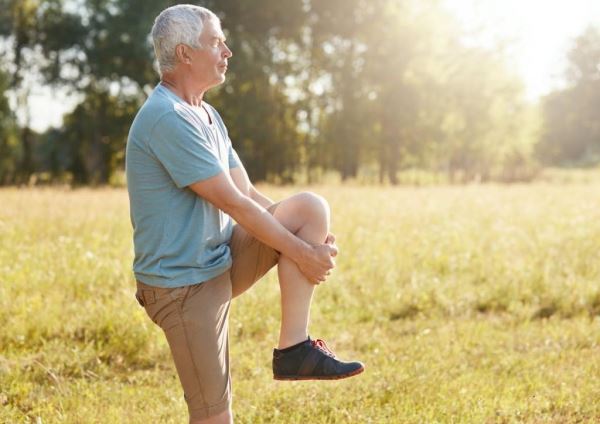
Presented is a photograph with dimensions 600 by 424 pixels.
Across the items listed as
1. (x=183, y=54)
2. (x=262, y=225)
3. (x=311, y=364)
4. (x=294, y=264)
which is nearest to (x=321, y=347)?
(x=311, y=364)

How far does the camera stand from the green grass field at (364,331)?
4828 mm

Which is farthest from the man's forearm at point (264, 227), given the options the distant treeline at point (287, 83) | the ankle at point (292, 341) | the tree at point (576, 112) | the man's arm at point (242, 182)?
the tree at point (576, 112)

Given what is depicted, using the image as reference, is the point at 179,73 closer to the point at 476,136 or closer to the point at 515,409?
the point at 515,409

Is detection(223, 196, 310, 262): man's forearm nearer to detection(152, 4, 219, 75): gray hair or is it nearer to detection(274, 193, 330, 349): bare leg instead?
detection(274, 193, 330, 349): bare leg

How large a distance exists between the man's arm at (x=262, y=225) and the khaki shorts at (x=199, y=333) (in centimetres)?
33

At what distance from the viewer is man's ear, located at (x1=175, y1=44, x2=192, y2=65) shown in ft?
10.5

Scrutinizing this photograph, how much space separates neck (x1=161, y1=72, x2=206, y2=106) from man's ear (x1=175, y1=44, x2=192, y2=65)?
0.09 meters

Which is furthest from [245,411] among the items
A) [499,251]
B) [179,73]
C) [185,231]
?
[499,251]

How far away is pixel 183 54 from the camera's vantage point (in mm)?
3213

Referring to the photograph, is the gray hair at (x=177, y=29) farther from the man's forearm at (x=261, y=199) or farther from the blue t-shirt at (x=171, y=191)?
the man's forearm at (x=261, y=199)

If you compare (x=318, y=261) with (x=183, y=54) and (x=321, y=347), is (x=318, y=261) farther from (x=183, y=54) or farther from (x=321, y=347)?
(x=183, y=54)

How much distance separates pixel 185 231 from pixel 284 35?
110ft

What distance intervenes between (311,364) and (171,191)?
101 cm

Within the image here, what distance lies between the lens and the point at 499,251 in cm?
1003
